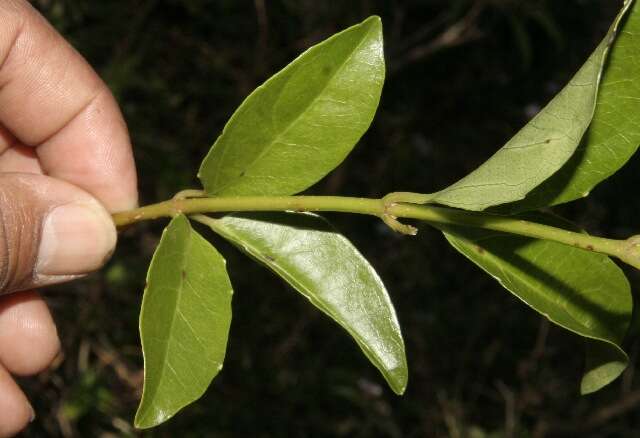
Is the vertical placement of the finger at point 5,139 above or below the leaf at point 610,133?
below

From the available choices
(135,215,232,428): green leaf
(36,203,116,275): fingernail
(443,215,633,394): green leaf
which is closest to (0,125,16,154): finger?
(36,203,116,275): fingernail

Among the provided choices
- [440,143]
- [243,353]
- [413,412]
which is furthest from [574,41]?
[243,353]

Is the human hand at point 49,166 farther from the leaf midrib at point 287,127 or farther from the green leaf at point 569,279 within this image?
the green leaf at point 569,279

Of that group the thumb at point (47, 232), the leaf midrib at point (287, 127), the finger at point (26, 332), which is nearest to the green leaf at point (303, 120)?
the leaf midrib at point (287, 127)

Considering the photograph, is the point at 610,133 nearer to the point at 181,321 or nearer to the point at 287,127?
the point at 287,127

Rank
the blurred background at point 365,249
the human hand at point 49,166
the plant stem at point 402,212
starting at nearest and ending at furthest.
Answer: the plant stem at point 402,212, the human hand at point 49,166, the blurred background at point 365,249

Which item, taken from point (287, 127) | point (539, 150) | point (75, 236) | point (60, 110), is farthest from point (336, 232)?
point (60, 110)

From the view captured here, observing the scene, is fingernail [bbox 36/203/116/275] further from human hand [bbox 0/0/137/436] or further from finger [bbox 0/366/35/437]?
finger [bbox 0/366/35/437]
